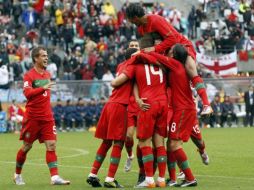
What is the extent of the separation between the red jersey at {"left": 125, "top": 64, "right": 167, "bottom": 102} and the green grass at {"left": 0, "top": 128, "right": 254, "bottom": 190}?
152cm

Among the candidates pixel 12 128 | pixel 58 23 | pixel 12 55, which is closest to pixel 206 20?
pixel 58 23

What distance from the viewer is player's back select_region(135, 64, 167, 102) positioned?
13.9m

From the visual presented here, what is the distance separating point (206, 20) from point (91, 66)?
28.6ft

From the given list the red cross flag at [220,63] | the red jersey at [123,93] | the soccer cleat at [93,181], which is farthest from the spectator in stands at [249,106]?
the soccer cleat at [93,181]

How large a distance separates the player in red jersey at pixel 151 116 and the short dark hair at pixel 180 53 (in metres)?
0.35

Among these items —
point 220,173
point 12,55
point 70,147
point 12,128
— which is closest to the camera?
point 220,173

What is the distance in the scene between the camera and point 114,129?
14125 mm

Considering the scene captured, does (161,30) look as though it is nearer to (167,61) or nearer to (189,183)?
(167,61)

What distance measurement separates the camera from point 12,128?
3509 centimetres

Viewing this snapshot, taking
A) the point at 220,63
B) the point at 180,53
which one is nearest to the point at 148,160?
the point at 180,53

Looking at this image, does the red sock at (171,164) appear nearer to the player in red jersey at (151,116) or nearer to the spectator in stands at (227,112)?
the player in red jersey at (151,116)

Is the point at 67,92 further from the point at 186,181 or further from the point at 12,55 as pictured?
the point at 186,181

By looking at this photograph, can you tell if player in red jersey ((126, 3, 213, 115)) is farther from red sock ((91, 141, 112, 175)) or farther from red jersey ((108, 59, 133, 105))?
red sock ((91, 141, 112, 175))

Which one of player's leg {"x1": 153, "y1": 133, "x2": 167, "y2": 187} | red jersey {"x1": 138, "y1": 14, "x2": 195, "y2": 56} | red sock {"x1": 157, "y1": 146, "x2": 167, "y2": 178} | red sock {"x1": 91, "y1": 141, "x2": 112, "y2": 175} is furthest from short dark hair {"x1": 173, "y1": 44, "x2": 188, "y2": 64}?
red sock {"x1": 91, "y1": 141, "x2": 112, "y2": 175}
